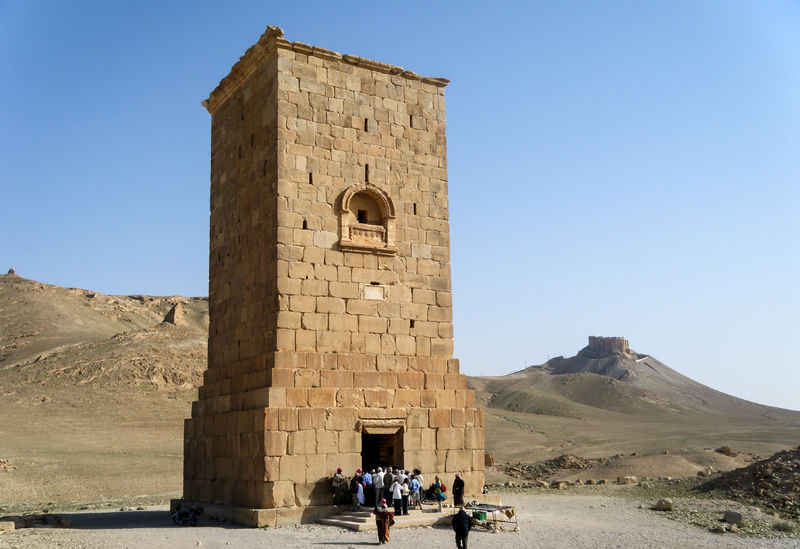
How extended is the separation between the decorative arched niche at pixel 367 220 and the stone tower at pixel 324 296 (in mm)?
34

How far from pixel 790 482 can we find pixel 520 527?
357 inches

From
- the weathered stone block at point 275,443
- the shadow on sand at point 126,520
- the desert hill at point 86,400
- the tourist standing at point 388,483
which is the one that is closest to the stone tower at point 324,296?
the weathered stone block at point 275,443

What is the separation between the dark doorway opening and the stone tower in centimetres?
4

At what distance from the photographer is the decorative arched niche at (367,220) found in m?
17.0

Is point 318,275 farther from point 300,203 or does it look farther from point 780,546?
point 780,546

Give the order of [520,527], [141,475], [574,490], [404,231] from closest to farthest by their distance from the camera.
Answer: [520,527], [404,231], [574,490], [141,475]

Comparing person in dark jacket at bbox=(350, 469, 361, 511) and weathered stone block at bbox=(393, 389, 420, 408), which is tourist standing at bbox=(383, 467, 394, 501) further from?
weathered stone block at bbox=(393, 389, 420, 408)

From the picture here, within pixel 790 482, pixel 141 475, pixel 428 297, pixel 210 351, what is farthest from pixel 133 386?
pixel 790 482

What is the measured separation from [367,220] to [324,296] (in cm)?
218

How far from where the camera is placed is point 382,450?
17172 mm

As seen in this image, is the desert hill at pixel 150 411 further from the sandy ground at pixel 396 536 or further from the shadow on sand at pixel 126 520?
the sandy ground at pixel 396 536

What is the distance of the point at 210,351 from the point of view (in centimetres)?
1905

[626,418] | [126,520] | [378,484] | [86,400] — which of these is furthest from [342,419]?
[626,418]

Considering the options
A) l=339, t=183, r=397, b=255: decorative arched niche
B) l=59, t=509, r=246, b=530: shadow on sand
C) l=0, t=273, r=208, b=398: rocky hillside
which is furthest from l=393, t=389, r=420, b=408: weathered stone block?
l=0, t=273, r=208, b=398: rocky hillside
